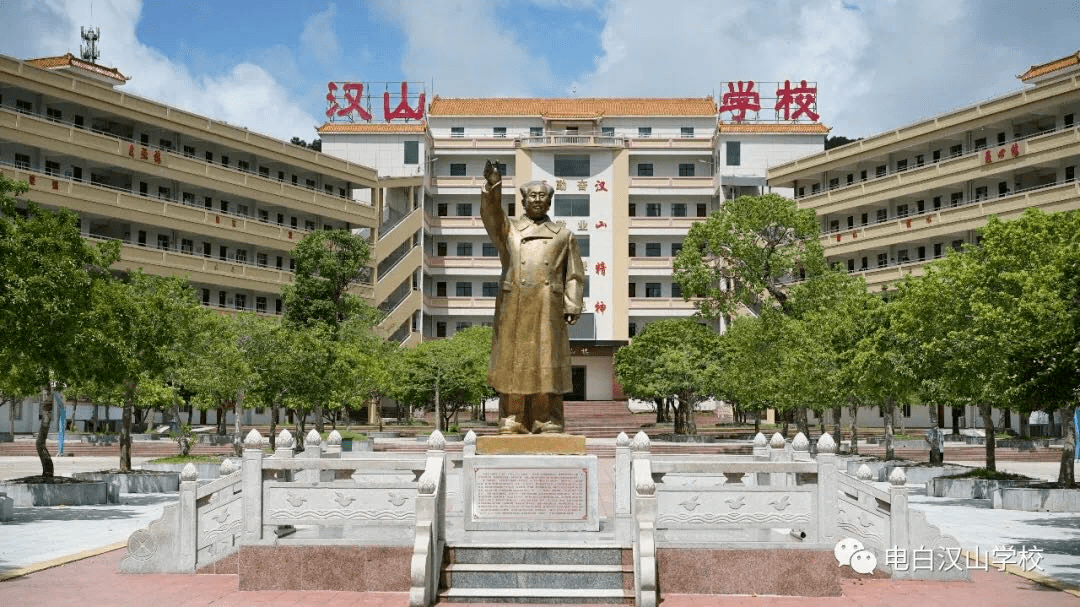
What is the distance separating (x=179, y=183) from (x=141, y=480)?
3390 centimetres

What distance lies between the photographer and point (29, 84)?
48.2 m

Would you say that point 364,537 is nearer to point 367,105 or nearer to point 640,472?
point 640,472

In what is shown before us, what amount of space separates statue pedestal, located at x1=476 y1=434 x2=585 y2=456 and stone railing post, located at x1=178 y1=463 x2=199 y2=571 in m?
3.64

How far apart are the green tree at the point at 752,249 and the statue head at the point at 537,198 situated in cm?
3670

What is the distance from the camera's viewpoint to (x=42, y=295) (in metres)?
19.5

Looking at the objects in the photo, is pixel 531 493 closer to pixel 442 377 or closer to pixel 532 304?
pixel 532 304

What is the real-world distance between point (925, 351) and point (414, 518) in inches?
666

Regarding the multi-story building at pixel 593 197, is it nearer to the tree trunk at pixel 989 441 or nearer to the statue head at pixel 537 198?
the tree trunk at pixel 989 441

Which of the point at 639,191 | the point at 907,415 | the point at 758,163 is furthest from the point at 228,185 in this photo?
the point at 907,415

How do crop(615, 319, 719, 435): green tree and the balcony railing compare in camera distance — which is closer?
the balcony railing

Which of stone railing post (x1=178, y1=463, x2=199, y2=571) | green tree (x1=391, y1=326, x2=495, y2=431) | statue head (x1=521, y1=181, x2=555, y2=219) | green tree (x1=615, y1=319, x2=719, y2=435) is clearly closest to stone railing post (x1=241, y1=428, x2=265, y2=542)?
stone railing post (x1=178, y1=463, x2=199, y2=571)

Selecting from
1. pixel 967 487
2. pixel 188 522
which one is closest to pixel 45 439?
pixel 188 522

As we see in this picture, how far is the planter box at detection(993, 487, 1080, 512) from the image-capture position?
901 inches

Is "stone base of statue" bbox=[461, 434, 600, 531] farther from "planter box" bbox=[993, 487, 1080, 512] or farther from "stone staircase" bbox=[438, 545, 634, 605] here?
"planter box" bbox=[993, 487, 1080, 512]
